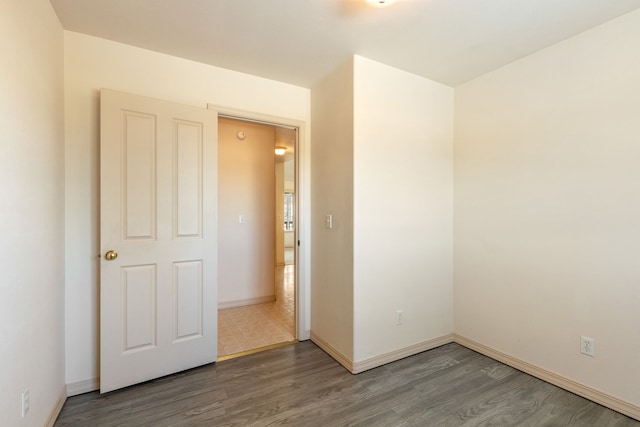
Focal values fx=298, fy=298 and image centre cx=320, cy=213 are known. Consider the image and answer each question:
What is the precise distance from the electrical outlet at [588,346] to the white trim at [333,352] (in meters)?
1.59

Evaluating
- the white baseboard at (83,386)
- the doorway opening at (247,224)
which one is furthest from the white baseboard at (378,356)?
the white baseboard at (83,386)

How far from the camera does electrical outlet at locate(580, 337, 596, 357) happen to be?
1973 mm

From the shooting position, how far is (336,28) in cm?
198

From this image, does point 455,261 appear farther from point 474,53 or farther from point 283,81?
point 283,81

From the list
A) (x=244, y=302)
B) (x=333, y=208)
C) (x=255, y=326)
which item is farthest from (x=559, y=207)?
(x=244, y=302)

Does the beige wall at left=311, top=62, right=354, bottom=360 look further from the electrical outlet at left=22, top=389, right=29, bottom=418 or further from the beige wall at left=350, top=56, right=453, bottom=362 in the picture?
the electrical outlet at left=22, top=389, right=29, bottom=418

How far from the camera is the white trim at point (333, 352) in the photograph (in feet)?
7.75

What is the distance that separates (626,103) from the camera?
1837mm

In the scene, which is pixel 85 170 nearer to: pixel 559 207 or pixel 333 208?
pixel 333 208

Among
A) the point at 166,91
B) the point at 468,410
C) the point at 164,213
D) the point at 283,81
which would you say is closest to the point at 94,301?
the point at 164,213

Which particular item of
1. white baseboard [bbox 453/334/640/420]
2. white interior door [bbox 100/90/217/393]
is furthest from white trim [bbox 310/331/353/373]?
white baseboard [bbox 453/334/640/420]

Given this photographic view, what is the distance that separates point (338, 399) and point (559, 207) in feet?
6.72

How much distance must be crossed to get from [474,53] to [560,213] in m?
1.35

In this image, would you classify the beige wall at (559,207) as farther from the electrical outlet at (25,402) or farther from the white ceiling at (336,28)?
the electrical outlet at (25,402)
